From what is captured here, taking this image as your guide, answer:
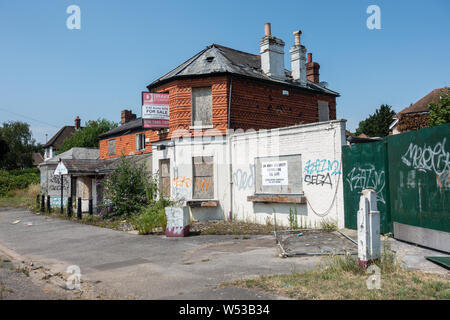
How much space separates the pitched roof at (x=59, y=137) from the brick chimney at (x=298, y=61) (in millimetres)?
44914

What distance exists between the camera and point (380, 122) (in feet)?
157

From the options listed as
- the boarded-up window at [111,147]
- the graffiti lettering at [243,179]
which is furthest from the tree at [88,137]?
the graffiti lettering at [243,179]

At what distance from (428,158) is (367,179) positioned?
2.51m

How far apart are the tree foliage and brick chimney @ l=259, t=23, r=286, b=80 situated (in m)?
7.85

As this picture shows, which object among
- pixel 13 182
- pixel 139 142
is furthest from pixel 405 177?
pixel 13 182

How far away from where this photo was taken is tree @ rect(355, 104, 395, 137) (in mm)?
47000

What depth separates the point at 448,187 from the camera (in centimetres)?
697

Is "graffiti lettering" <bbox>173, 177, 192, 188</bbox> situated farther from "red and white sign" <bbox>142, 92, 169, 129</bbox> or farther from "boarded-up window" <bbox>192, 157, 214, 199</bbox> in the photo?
"red and white sign" <bbox>142, 92, 169, 129</bbox>

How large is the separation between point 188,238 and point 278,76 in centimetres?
1006

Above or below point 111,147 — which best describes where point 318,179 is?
below

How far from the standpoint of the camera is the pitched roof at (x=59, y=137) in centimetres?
5559

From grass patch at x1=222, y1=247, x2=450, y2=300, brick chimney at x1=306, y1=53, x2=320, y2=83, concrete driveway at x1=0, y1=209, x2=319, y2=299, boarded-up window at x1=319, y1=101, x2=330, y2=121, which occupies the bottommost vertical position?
concrete driveway at x1=0, y1=209, x2=319, y2=299

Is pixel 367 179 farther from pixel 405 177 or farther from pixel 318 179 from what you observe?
pixel 318 179

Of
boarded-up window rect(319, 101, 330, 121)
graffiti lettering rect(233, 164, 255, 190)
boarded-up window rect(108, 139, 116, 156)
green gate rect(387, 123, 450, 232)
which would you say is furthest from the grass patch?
boarded-up window rect(108, 139, 116, 156)
